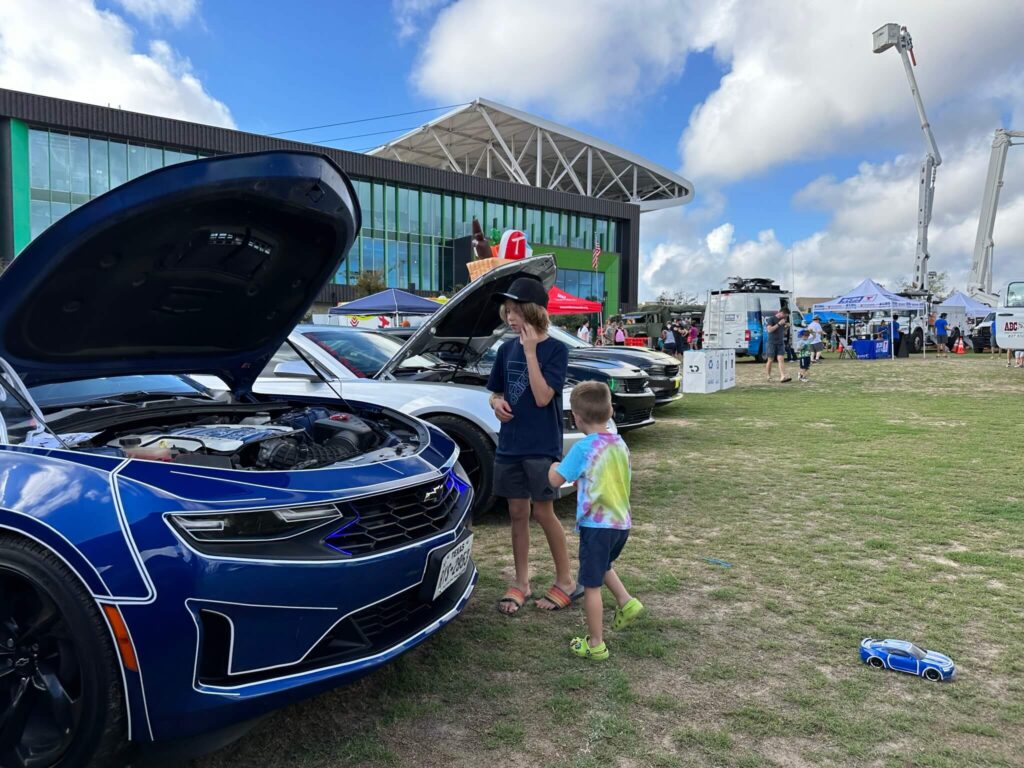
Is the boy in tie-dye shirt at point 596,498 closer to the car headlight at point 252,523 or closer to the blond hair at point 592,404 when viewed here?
the blond hair at point 592,404

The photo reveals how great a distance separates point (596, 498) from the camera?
9.64 feet

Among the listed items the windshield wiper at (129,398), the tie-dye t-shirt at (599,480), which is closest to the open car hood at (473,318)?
the windshield wiper at (129,398)

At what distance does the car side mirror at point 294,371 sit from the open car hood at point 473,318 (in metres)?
0.51

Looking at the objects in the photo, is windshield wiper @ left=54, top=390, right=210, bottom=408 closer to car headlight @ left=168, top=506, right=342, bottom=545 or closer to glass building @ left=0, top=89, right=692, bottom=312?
car headlight @ left=168, top=506, right=342, bottom=545

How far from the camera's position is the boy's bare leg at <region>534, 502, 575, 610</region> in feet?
11.2

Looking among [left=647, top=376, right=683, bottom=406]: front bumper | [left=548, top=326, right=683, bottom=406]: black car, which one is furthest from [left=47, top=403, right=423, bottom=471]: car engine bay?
[left=647, top=376, right=683, bottom=406]: front bumper

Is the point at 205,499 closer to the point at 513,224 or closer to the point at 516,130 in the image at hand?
the point at 513,224

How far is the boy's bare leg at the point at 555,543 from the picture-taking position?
3.42m

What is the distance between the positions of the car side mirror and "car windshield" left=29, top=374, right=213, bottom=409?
119cm

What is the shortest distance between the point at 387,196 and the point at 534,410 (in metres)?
41.7

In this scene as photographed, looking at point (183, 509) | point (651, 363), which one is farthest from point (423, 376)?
point (651, 363)

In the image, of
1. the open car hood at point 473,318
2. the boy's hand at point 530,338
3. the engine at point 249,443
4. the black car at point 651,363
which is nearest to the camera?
the engine at point 249,443

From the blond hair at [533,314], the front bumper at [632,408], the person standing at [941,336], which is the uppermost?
the person standing at [941,336]

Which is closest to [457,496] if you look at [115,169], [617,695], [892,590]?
[617,695]
